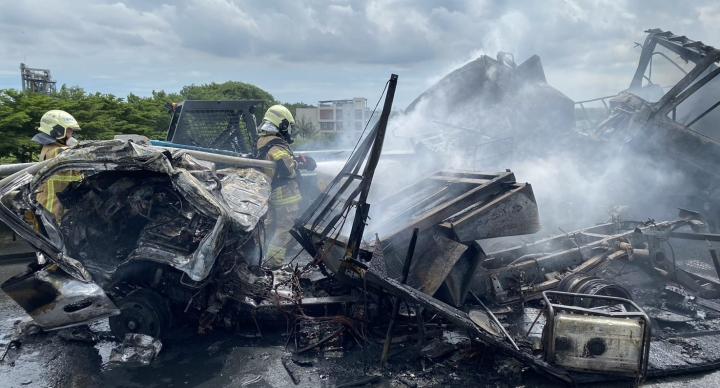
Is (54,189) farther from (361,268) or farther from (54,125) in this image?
(361,268)

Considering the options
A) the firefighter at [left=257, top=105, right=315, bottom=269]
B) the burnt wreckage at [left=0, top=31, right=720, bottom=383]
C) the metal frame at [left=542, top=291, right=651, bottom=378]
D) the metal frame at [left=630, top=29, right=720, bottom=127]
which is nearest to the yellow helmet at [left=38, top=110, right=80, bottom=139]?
the burnt wreckage at [left=0, top=31, right=720, bottom=383]

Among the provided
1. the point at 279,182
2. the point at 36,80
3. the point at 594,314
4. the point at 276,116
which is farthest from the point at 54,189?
the point at 36,80

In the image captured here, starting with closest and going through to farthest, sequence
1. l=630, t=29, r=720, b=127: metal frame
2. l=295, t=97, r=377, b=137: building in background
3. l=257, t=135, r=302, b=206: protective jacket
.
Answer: l=257, t=135, r=302, b=206: protective jacket < l=630, t=29, r=720, b=127: metal frame < l=295, t=97, r=377, b=137: building in background

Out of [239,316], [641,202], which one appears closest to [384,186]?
[239,316]

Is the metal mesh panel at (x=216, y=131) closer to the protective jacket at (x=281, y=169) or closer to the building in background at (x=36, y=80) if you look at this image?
the protective jacket at (x=281, y=169)

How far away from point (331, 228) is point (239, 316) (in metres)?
1.28

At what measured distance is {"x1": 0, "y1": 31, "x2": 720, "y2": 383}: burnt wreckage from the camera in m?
3.96

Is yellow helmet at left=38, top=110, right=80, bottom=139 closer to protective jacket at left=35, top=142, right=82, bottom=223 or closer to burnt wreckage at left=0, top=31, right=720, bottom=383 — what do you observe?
burnt wreckage at left=0, top=31, right=720, bottom=383

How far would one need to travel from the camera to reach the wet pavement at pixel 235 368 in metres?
4.00

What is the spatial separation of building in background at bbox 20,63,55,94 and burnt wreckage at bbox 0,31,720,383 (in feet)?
36.5

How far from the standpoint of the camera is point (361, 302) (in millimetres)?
4582

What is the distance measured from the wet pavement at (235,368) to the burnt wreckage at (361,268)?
0.61 ft

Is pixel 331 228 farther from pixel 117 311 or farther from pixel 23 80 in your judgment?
pixel 23 80

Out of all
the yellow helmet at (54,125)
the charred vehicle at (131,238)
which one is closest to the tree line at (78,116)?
the yellow helmet at (54,125)
